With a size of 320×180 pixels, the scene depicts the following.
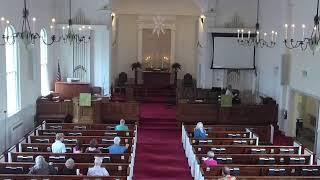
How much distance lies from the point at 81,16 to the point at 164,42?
24.4 ft

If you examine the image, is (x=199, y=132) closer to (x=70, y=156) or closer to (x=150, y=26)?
(x=70, y=156)

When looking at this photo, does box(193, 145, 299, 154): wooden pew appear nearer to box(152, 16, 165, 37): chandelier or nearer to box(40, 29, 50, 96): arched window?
box(40, 29, 50, 96): arched window

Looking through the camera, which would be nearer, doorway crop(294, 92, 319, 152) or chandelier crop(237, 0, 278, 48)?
doorway crop(294, 92, 319, 152)

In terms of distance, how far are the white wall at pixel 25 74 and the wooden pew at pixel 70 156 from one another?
303cm

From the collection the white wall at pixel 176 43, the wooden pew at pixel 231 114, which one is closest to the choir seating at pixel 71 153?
the wooden pew at pixel 231 114

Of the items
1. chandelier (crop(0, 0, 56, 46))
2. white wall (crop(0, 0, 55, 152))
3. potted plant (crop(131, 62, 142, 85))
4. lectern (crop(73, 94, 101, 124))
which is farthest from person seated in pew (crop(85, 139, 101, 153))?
potted plant (crop(131, 62, 142, 85))

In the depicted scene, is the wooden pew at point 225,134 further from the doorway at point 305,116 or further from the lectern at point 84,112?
the lectern at point 84,112

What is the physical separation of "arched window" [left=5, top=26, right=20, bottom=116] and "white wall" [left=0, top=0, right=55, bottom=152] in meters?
0.24

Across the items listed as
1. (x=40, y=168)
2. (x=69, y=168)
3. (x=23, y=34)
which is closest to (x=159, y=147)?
(x=69, y=168)

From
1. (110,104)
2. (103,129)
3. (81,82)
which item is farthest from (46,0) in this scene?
(103,129)

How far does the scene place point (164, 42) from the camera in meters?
28.2

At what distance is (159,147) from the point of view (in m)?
15.7

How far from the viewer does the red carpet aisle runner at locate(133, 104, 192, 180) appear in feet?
41.9

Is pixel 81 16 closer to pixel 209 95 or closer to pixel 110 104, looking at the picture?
pixel 110 104
